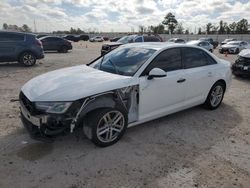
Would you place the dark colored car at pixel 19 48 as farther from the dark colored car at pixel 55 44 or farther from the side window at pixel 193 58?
the dark colored car at pixel 55 44

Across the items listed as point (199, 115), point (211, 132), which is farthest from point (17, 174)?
point (199, 115)

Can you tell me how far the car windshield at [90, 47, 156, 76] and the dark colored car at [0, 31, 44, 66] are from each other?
8.20 metres

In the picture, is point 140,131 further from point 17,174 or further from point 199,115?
point 17,174

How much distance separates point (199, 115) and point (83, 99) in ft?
9.56

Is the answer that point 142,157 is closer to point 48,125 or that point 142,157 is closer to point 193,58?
point 48,125

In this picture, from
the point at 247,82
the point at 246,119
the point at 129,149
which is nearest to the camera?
the point at 129,149

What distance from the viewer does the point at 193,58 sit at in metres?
5.30

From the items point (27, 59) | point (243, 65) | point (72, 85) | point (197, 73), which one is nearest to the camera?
point (72, 85)

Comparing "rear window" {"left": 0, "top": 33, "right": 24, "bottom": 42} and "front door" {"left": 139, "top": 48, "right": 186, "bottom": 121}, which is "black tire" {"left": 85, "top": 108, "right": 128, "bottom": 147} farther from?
"rear window" {"left": 0, "top": 33, "right": 24, "bottom": 42}

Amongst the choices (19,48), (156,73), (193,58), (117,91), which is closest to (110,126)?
(117,91)

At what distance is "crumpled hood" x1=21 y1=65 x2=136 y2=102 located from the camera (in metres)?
3.63

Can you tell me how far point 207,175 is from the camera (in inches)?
132

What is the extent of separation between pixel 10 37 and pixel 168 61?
9.57m

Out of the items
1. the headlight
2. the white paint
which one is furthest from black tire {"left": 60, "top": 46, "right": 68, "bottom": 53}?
the headlight
